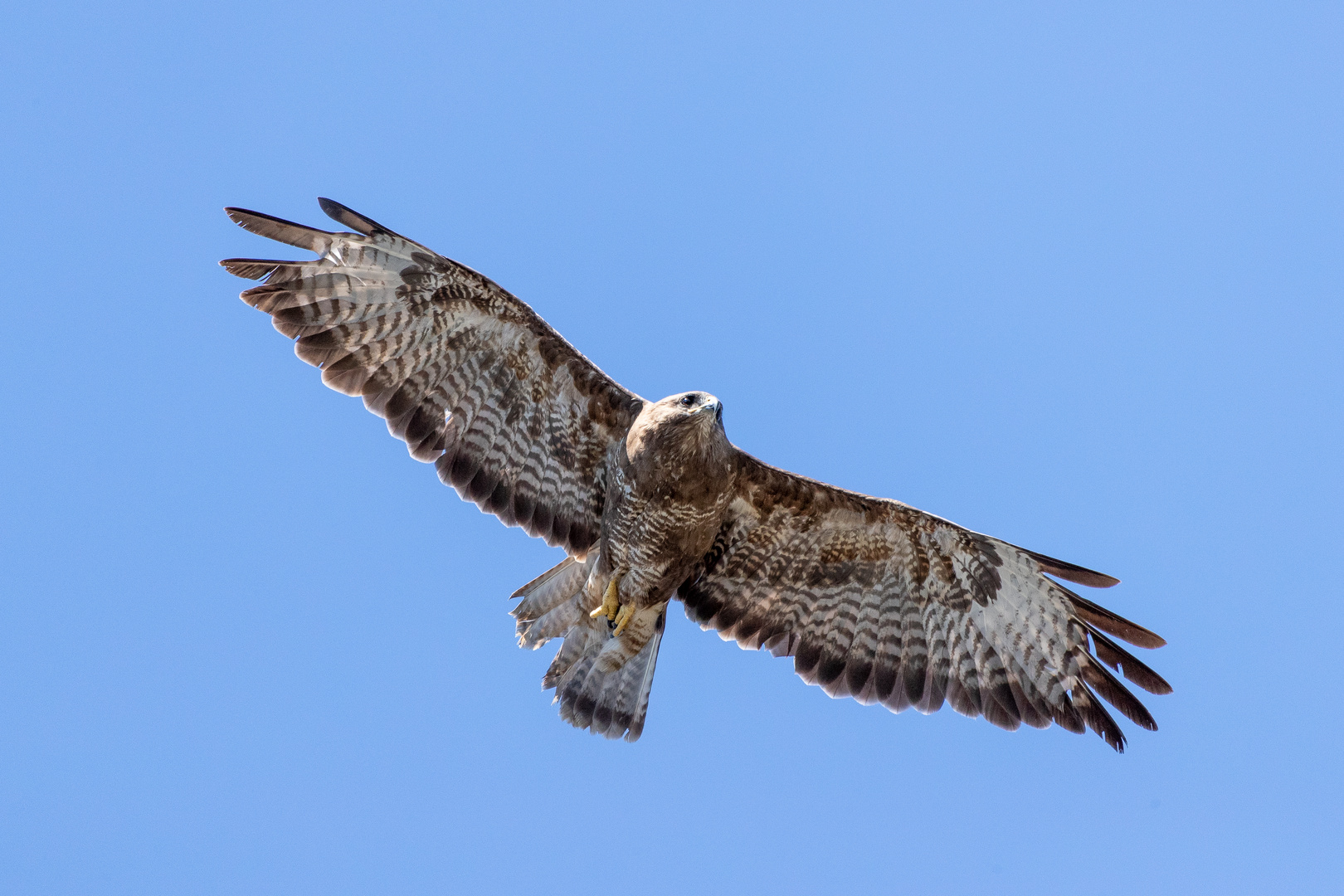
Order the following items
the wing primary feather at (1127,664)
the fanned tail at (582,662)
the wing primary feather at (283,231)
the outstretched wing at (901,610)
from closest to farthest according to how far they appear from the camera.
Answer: the wing primary feather at (283,231) < the wing primary feather at (1127,664) < the outstretched wing at (901,610) < the fanned tail at (582,662)

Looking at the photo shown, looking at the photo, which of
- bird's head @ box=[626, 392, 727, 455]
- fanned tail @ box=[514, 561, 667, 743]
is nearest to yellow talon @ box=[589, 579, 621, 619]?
fanned tail @ box=[514, 561, 667, 743]

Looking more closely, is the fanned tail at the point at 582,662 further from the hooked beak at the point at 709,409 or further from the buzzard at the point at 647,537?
the hooked beak at the point at 709,409

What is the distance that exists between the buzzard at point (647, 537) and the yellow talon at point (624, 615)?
0.09ft

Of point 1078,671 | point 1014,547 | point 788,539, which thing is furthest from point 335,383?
point 1078,671

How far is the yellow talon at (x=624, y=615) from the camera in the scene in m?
8.95

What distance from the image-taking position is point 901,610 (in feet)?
30.6

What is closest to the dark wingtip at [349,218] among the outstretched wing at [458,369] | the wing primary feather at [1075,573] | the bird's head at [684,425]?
the outstretched wing at [458,369]

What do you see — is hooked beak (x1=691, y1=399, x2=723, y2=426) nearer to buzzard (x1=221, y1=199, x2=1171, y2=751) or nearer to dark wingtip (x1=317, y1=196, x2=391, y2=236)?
buzzard (x1=221, y1=199, x2=1171, y2=751)

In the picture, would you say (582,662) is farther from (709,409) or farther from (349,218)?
(349,218)

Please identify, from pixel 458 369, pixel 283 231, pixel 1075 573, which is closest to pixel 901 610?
pixel 1075 573

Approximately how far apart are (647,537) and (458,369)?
1.70m

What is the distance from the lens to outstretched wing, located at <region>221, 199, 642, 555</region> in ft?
28.0

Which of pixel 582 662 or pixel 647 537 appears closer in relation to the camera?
pixel 647 537

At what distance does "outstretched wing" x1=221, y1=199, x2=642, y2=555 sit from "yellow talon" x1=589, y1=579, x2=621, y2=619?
388 millimetres
